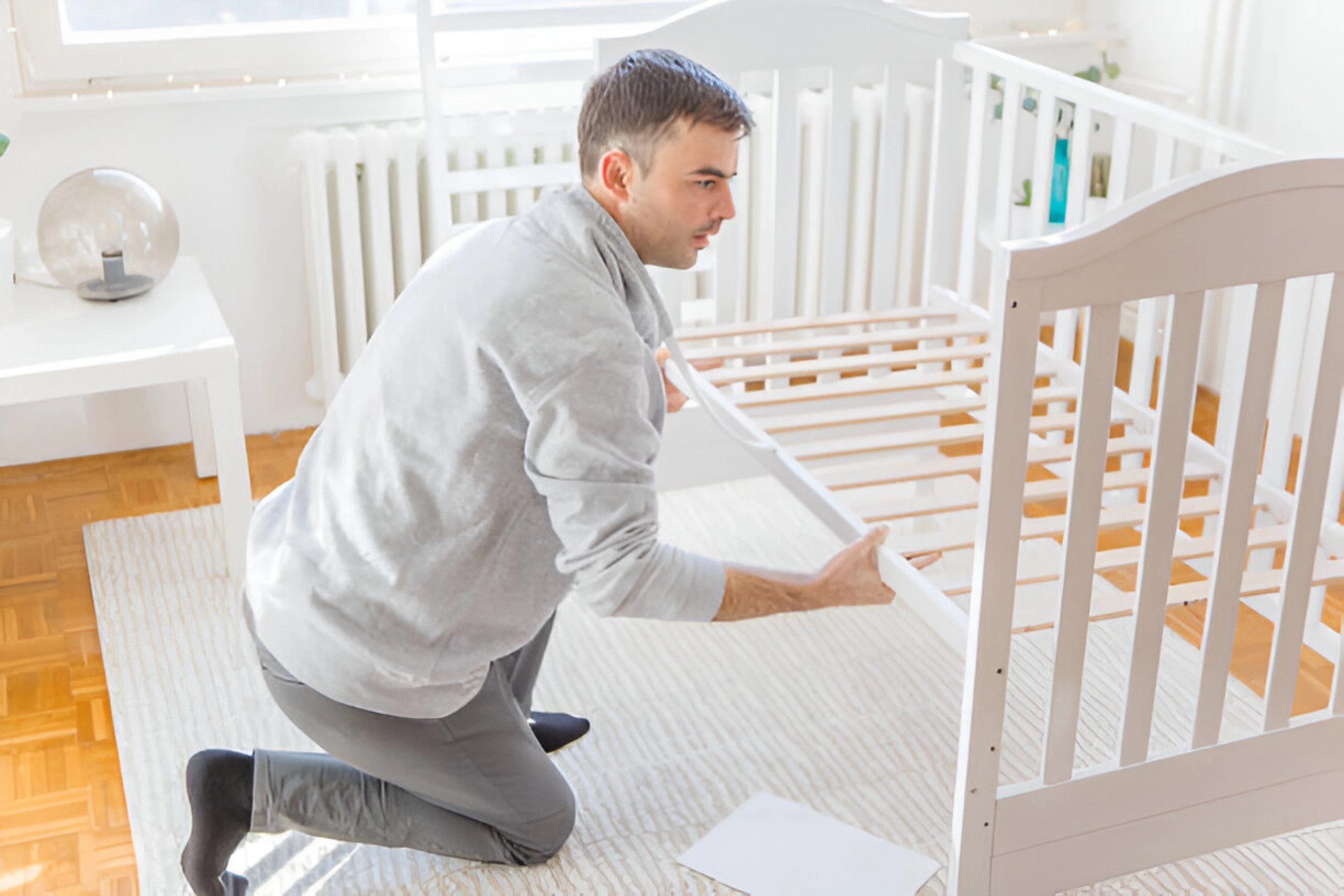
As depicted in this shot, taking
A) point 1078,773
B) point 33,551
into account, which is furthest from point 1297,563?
point 33,551

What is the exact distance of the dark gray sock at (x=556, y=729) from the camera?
1934 mm

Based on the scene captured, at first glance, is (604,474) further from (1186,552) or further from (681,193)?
(1186,552)

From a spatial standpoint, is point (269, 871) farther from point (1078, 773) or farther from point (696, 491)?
point (696, 491)

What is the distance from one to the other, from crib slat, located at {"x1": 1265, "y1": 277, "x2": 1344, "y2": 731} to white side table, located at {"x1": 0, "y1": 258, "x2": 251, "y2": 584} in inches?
58.6

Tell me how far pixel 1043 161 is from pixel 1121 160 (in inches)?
6.7

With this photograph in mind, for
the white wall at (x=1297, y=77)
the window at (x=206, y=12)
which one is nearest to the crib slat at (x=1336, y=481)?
the white wall at (x=1297, y=77)

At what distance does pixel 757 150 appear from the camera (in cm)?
298

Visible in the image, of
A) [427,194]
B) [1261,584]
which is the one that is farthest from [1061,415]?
[427,194]

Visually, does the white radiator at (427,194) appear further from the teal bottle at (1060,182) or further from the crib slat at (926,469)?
the crib slat at (926,469)

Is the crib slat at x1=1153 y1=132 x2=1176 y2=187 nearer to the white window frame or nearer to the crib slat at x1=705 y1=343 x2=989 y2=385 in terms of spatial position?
the crib slat at x1=705 y1=343 x2=989 y2=385

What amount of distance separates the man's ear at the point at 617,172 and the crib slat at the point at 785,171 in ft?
2.93

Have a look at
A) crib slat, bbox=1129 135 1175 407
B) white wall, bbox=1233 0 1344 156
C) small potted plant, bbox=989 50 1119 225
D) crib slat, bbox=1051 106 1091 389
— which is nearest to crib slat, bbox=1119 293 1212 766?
crib slat, bbox=1129 135 1175 407

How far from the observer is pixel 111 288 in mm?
2393

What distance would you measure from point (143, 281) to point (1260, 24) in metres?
2.12
